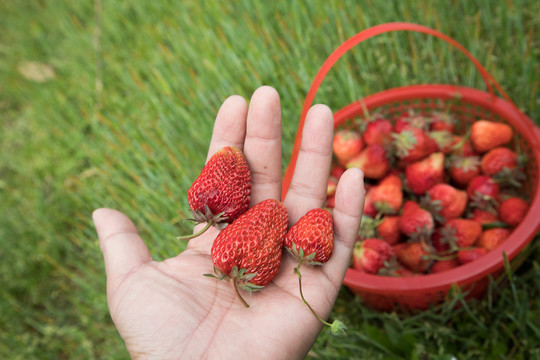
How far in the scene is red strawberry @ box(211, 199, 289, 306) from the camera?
1058mm

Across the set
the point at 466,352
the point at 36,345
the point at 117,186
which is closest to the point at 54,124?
the point at 117,186

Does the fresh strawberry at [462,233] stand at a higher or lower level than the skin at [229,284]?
lower

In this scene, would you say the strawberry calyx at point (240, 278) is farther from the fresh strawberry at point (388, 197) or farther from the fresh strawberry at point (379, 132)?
the fresh strawberry at point (379, 132)

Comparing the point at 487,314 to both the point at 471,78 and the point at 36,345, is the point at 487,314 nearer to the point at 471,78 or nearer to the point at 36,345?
the point at 471,78

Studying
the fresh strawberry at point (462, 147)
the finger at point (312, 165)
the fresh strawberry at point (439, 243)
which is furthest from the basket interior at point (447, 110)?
the finger at point (312, 165)

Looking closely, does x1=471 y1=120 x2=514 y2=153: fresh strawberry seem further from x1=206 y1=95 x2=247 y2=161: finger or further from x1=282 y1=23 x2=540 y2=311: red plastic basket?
x1=206 y1=95 x2=247 y2=161: finger

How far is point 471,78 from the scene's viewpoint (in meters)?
1.78

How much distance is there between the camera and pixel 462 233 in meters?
1.42

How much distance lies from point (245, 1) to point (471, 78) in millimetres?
1018

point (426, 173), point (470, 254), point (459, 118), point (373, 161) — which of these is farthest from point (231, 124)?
point (459, 118)

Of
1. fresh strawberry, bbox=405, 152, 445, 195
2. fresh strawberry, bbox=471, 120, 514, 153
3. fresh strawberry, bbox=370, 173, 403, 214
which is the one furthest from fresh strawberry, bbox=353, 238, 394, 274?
fresh strawberry, bbox=471, 120, 514, 153

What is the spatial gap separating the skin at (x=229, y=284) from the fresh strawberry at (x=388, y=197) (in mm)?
309

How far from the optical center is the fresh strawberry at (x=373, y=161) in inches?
62.6

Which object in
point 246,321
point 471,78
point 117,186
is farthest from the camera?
point 117,186
